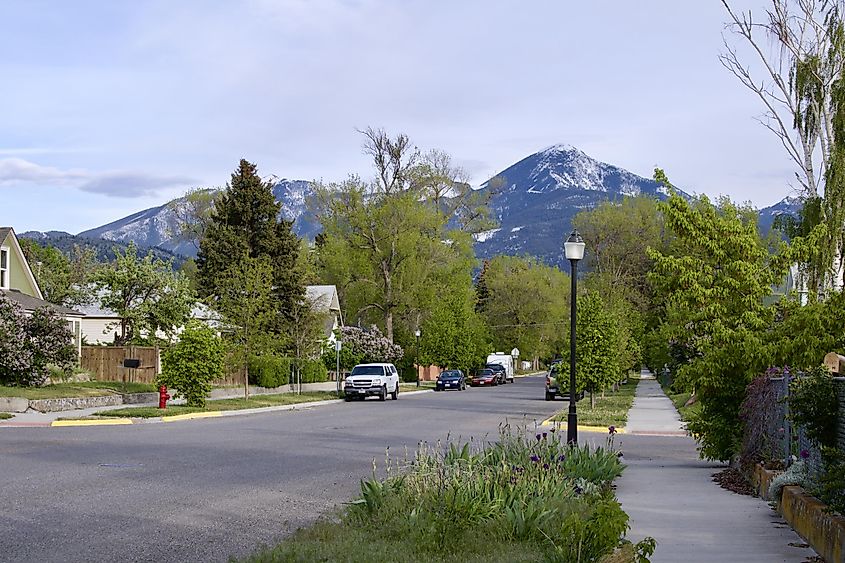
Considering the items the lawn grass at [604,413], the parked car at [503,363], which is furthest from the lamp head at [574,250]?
the parked car at [503,363]

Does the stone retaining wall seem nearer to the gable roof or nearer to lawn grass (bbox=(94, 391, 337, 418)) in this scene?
lawn grass (bbox=(94, 391, 337, 418))

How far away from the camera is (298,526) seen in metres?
11.5

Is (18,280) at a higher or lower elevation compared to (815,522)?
higher

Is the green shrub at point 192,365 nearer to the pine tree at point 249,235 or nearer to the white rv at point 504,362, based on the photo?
the pine tree at point 249,235

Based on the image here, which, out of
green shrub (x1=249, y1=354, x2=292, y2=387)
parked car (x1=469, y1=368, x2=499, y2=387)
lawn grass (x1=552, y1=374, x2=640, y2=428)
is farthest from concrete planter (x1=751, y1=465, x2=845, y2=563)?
parked car (x1=469, y1=368, x2=499, y2=387)

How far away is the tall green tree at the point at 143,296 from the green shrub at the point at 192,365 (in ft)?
34.9

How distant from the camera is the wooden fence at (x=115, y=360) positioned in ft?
145

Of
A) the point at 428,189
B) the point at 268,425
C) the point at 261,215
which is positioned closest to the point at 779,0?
the point at 268,425

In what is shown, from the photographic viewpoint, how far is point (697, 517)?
12109 millimetres

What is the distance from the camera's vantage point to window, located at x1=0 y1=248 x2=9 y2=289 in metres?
44.6

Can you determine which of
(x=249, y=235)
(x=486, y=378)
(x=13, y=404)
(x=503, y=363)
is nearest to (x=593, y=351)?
(x=13, y=404)

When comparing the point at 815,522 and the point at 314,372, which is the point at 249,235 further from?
the point at 815,522

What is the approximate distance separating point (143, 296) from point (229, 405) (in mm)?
11019

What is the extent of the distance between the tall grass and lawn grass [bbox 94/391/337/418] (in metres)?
21.5
